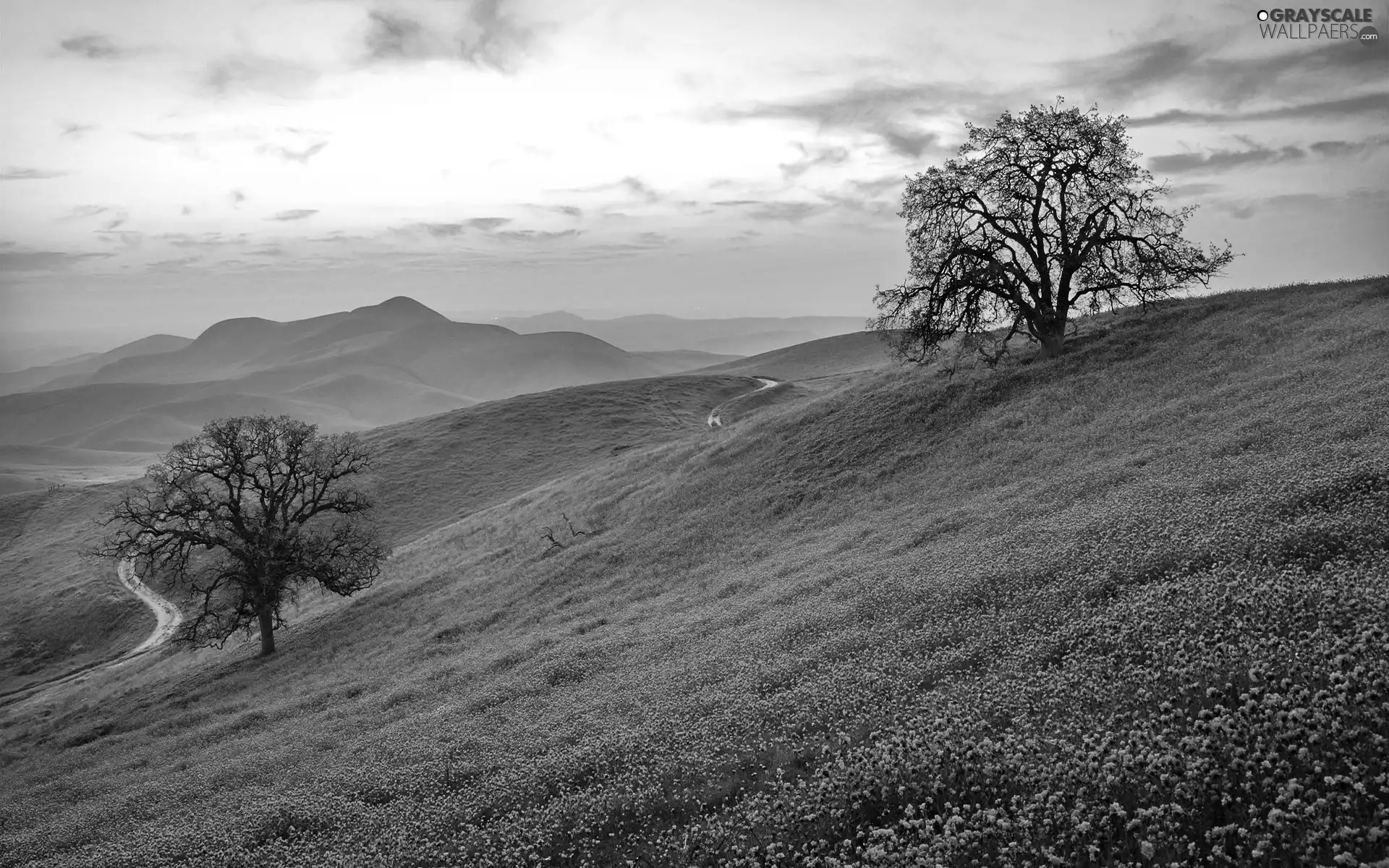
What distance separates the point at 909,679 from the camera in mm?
14070

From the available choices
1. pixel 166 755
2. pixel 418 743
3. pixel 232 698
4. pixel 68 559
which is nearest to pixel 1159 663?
pixel 418 743

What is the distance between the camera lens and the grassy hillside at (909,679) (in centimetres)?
795

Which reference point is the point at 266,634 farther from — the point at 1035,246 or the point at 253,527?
the point at 1035,246

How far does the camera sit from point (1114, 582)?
15.2 meters

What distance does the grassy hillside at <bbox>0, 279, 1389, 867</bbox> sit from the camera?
26.1ft

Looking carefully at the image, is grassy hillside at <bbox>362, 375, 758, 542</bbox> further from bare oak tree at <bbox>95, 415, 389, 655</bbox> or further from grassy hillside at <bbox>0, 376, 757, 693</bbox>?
bare oak tree at <bbox>95, 415, 389, 655</bbox>

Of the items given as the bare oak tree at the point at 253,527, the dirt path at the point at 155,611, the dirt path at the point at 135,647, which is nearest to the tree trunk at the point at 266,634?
the bare oak tree at the point at 253,527

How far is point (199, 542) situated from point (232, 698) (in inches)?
484

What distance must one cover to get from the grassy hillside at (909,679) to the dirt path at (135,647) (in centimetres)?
1536

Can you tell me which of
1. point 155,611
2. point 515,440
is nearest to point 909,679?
point 155,611

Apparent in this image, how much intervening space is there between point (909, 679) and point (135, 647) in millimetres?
66084

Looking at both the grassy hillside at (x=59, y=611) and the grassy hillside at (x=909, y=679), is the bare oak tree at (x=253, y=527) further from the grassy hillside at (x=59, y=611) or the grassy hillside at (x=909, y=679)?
the grassy hillside at (x=59, y=611)

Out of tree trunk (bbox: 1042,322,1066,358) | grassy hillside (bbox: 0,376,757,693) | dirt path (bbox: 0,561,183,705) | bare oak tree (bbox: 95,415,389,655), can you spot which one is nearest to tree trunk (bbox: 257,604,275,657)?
bare oak tree (bbox: 95,415,389,655)

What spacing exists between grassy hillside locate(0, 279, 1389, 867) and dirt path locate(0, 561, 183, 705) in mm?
15364
